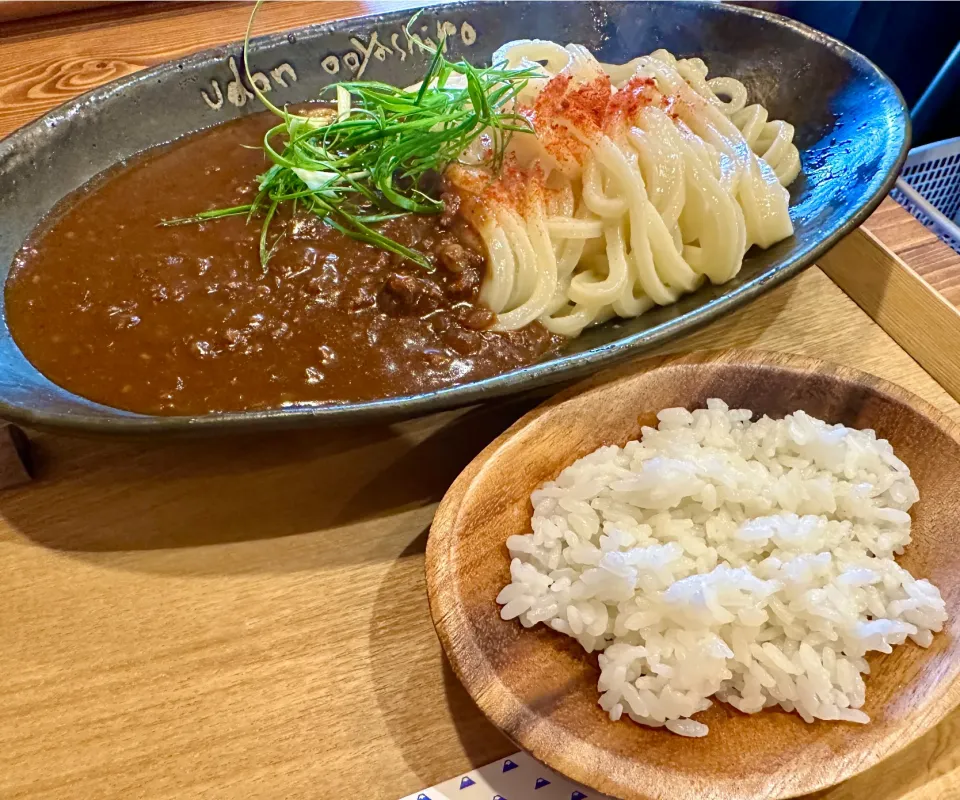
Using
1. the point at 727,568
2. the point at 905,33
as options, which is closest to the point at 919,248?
the point at 727,568

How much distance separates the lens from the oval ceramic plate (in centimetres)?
155

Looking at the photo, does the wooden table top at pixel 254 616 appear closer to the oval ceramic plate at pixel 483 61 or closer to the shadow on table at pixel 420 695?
the shadow on table at pixel 420 695

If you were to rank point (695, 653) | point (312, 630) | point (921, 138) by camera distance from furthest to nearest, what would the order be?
1. point (921, 138)
2. point (312, 630)
3. point (695, 653)

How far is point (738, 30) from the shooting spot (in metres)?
2.48

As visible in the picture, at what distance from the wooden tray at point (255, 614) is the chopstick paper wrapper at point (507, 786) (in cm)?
2

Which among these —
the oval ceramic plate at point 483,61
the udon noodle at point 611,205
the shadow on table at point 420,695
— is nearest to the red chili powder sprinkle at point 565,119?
the udon noodle at point 611,205

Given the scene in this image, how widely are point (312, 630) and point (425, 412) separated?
19.6 inches

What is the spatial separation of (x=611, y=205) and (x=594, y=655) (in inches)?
46.6

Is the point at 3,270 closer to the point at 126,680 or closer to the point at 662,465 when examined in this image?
the point at 126,680

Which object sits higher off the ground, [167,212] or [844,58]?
[844,58]

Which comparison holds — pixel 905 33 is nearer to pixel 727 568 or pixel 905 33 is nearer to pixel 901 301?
pixel 901 301

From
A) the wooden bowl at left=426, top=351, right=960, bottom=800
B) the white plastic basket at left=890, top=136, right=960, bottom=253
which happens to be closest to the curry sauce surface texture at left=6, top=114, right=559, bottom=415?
the wooden bowl at left=426, top=351, right=960, bottom=800

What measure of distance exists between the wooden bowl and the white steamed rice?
35 millimetres

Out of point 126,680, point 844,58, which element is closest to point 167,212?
point 126,680
